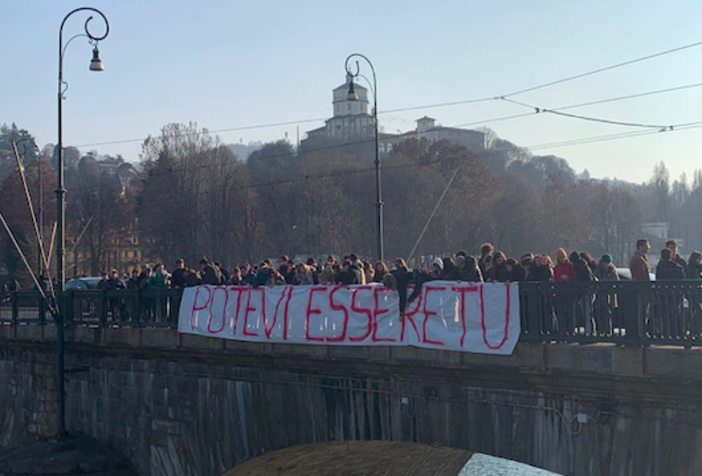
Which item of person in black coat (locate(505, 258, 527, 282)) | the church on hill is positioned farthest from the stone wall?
the church on hill

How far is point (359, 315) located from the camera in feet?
40.1

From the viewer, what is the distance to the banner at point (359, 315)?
10.7m

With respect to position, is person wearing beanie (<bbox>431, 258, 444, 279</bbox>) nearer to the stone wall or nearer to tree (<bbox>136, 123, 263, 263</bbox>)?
the stone wall

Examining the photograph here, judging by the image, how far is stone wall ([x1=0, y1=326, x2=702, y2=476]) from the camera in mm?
9125

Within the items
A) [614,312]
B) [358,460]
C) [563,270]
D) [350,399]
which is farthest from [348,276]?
[358,460]

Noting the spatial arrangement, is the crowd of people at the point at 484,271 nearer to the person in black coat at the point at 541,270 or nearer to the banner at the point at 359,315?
the person in black coat at the point at 541,270

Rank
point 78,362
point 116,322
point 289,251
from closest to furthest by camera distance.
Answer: point 116,322 → point 78,362 → point 289,251

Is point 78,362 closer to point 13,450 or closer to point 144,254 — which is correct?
point 13,450

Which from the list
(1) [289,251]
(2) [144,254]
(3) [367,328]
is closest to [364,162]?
(1) [289,251]

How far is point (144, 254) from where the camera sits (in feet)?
232

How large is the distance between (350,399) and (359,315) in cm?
124

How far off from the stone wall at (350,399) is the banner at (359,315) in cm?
19

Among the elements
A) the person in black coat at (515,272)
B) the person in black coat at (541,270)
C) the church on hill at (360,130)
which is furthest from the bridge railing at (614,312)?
the church on hill at (360,130)

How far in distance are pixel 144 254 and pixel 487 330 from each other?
63.0 metres
